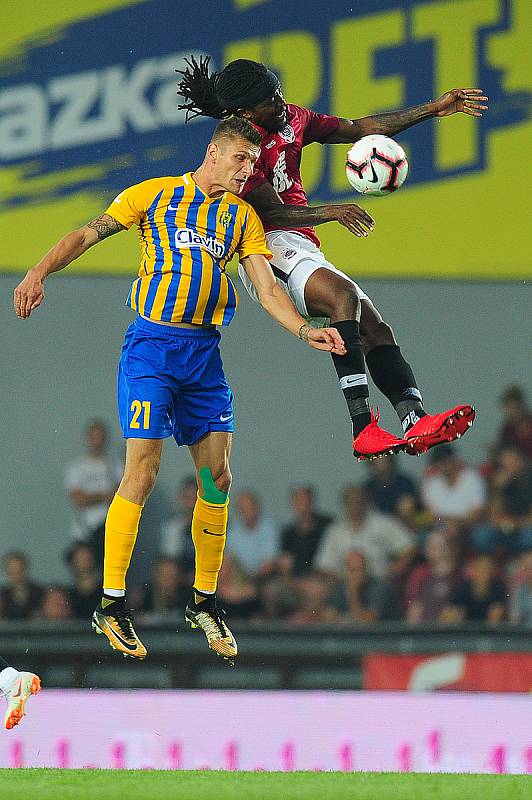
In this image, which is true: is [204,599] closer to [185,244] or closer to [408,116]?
[185,244]

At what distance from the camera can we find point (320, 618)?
10320 mm

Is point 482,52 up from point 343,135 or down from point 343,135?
up

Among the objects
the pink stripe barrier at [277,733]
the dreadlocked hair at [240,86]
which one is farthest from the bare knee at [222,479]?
the pink stripe barrier at [277,733]

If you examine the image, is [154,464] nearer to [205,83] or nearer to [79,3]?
[205,83]

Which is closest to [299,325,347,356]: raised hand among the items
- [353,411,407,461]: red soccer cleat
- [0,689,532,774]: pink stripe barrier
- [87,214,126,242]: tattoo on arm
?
[353,411,407,461]: red soccer cleat

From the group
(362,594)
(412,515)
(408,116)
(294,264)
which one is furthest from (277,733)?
(408,116)

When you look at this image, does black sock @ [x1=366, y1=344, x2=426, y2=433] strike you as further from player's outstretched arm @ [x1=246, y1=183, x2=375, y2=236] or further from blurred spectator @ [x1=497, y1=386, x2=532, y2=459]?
blurred spectator @ [x1=497, y1=386, x2=532, y2=459]

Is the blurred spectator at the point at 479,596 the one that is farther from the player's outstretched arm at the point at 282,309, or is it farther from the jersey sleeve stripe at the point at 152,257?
the jersey sleeve stripe at the point at 152,257

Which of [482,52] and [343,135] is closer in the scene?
[343,135]

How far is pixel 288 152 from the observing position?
6152mm

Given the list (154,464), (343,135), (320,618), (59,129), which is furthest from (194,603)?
(59,129)

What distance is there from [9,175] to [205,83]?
499cm

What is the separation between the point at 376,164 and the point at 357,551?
495cm

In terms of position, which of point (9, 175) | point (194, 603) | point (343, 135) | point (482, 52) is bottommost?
point (194, 603)
